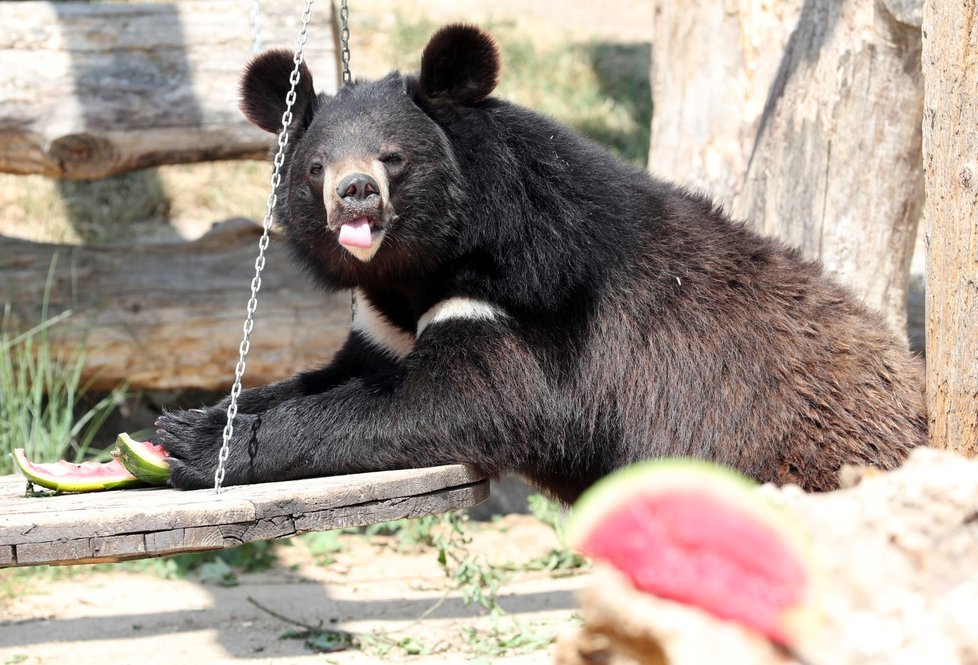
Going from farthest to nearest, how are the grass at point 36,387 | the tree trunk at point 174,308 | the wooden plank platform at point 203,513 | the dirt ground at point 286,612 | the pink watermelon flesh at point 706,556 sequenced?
the tree trunk at point 174,308
the grass at point 36,387
the dirt ground at point 286,612
the wooden plank platform at point 203,513
the pink watermelon flesh at point 706,556

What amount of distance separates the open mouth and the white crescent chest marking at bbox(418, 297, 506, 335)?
1.27ft

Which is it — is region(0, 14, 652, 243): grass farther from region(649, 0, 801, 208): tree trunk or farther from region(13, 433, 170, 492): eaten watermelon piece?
region(13, 433, 170, 492): eaten watermelon piece

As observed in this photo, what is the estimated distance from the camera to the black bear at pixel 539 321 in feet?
12.2

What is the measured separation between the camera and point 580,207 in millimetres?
3951

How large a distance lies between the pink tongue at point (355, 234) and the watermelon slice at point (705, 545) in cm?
204

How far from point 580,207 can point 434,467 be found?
1.09 metres

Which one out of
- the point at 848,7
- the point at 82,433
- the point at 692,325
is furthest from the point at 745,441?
the point at 82,433

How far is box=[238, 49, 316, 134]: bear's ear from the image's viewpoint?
4184 millimetres

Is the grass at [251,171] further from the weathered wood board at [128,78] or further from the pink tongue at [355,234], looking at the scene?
the pink tongue at [355,234]

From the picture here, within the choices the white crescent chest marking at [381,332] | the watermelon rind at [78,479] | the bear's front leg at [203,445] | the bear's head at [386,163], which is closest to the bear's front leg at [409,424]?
the bear's front leg at [203,445]

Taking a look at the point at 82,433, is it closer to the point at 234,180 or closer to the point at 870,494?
the point at 234,180

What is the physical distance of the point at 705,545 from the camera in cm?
175

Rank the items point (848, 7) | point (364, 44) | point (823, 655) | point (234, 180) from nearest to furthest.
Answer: point (823, 655) < point (848, 7) < point (234, 180) < point (364, 44)

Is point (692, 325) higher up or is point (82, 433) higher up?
point (692, 325)
